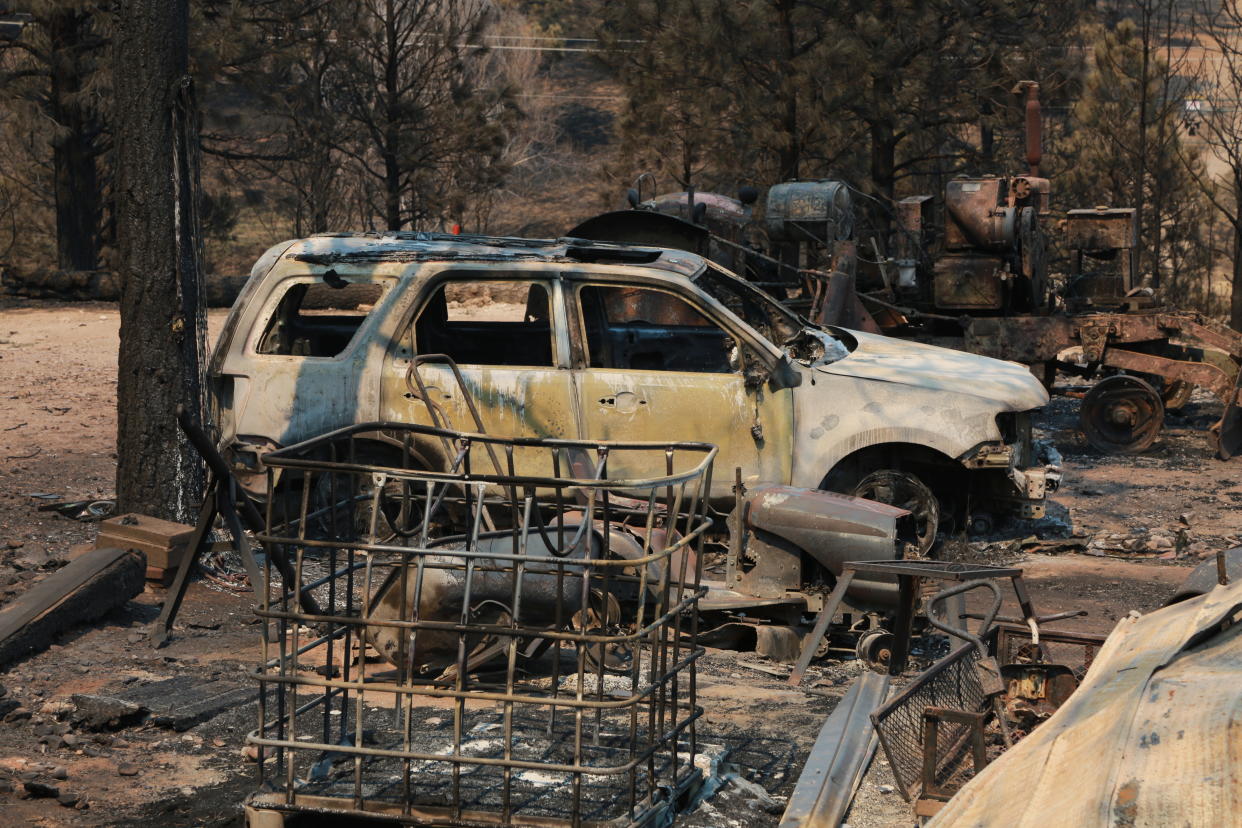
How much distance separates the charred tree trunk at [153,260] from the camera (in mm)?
8156

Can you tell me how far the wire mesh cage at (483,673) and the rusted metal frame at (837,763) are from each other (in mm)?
371

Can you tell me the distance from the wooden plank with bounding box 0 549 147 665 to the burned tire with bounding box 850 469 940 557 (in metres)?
4.05

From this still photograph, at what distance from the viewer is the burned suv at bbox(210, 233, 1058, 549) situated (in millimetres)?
7980

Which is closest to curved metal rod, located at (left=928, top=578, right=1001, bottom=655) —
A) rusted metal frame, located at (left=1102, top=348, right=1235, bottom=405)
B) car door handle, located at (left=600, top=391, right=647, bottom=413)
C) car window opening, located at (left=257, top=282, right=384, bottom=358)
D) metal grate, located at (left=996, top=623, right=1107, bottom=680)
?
metal grate, located at (left=996, top=623, right=1107, bottom=680)

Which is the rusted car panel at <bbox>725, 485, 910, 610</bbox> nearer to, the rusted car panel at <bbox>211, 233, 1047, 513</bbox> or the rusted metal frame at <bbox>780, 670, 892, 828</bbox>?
the rusted car panel at <bbox>211, 233, 1047, 513</bbox>

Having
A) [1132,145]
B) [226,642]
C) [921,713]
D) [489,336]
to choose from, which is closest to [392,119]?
[1132,145]

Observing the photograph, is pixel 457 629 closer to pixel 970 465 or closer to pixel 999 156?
pixel 970 465

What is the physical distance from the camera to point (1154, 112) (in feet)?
64.6

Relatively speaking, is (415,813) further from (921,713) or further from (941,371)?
(941,371)

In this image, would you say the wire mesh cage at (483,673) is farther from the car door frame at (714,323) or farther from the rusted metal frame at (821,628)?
the car door frame at (714,323)

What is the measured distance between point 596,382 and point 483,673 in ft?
9.41

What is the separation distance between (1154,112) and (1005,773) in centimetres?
1798

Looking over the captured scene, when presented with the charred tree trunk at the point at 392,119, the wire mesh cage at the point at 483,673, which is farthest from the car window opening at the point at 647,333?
the charred tree trunk at the point at 392,119

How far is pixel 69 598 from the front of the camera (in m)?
6.42
